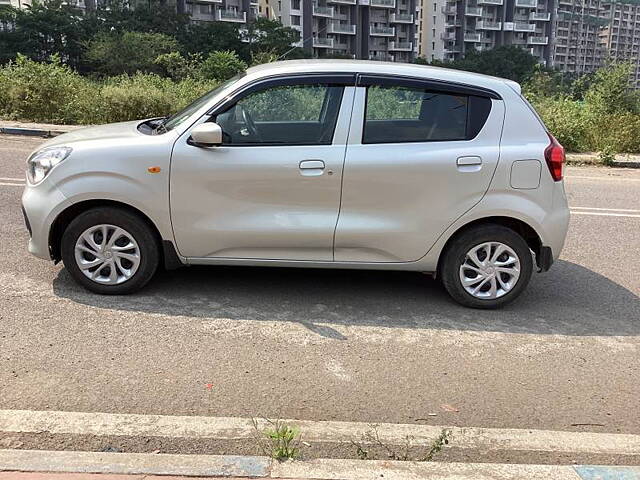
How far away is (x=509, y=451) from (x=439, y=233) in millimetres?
2012

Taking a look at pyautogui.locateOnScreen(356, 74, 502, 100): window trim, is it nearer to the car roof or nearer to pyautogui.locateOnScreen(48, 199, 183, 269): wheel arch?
the car roof

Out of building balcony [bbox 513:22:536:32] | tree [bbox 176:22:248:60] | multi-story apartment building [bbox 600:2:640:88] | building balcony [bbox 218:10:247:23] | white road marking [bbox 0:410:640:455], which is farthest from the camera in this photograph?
multi-story apartment building [bbox 600:2:640:88]

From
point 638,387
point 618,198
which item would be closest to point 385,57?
point 618,198

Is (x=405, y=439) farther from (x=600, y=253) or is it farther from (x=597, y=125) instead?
(x=597, y=125)

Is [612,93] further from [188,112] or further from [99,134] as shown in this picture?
[99,134]

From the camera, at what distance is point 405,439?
10.5 ft

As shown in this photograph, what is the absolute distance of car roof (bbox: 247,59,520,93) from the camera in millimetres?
4830

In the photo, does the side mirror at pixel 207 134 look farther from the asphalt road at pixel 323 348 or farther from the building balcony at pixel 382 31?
the building balcony at pixel 382 31

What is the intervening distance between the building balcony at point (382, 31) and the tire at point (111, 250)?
336 ft

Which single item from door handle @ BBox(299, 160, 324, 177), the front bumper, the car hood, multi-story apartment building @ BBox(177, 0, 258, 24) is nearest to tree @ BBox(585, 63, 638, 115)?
door handle @ BBox(299, 160, 324, 177)

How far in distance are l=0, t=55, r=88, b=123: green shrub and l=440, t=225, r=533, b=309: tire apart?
1347cm

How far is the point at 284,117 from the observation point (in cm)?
490

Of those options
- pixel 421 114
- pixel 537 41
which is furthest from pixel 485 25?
pixel 421 114

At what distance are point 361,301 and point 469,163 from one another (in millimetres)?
1387
